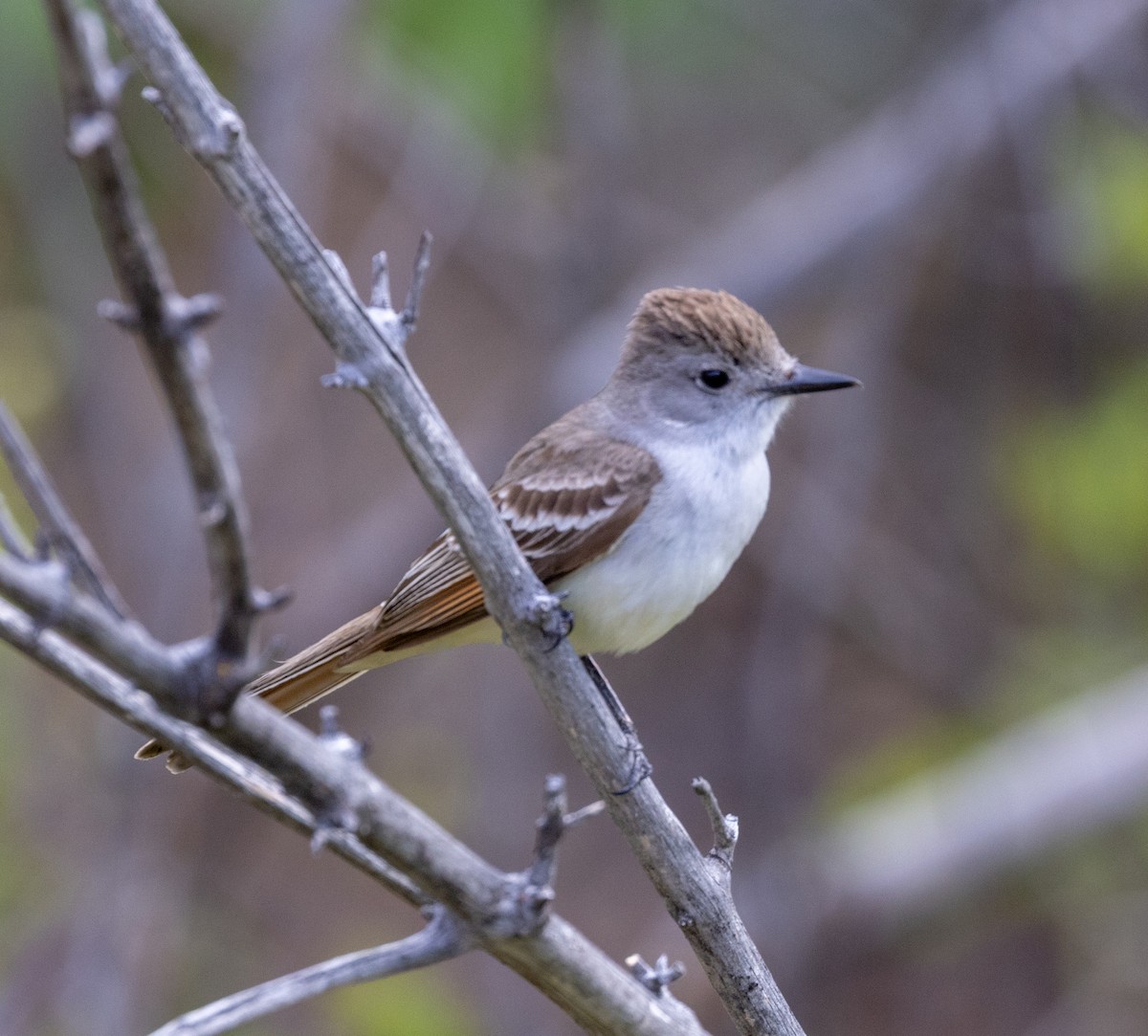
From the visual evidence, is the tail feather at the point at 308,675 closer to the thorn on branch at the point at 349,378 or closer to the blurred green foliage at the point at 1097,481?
the thorn on branch at the point at 349,378

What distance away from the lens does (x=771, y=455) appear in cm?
709

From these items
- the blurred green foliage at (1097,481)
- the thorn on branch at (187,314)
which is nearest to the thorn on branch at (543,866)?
the thorn on branch at (187,314)

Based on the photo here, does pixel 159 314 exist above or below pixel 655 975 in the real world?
above

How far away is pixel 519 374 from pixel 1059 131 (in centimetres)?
270

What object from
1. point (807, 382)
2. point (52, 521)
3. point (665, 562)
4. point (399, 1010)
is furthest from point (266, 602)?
point (399, 1010)

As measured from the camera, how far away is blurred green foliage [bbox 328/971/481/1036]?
5398 mm

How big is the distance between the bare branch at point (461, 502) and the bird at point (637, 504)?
0.72 metres

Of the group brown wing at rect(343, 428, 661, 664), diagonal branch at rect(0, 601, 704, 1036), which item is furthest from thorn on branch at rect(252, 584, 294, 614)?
brown wing at rect(343, 428, 661, 664)

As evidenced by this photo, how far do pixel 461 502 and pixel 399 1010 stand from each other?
3.93 meters

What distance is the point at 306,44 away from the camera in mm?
5816

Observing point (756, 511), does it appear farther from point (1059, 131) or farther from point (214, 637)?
point (1059, 131)

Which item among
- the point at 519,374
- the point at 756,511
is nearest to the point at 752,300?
the point at 519,374

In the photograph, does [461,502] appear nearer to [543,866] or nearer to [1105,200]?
[543,866]

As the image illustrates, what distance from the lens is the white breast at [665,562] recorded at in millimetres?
3043
